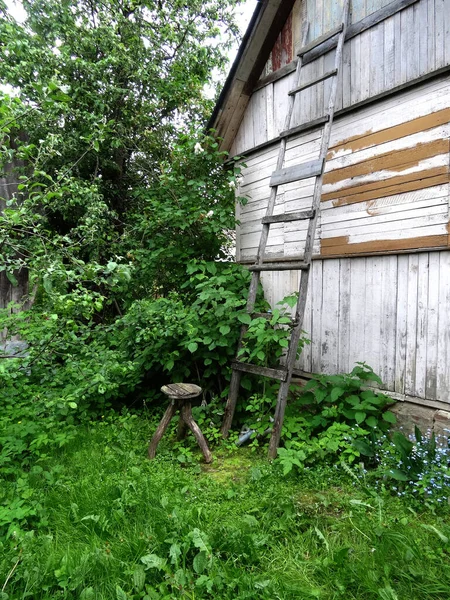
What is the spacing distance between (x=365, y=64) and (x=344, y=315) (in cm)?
262

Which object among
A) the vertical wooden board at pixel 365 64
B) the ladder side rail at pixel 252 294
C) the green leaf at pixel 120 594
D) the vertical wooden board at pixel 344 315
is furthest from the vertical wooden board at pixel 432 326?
the green leaf at pixel 120 594

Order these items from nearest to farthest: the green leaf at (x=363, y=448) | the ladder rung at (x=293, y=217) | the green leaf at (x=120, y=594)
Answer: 1. the green leaf at (x=120, y=594)
2. the green leaf at (x=363, y=448)
3. the ladder rung at (x=293, y=217)

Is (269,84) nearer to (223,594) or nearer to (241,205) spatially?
(241,205)

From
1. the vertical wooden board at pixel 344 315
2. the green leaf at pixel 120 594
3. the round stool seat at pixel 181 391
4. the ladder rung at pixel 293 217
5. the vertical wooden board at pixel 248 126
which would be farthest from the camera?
the vertical wooden board at pixel 248 126

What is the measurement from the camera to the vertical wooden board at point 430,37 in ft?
11.3

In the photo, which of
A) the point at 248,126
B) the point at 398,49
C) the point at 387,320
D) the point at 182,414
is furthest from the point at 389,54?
the point at 182,414

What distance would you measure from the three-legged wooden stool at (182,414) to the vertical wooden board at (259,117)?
11.7 feet

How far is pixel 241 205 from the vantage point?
5672mm

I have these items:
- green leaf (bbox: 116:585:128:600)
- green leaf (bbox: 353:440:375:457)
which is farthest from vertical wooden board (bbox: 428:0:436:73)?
green leaf (bbox: 116:585:128:600)

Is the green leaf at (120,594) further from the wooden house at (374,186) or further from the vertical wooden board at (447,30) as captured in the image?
the vertical wooden board at (447,30)

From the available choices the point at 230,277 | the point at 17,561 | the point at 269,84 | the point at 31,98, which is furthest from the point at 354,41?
the point at 17,561

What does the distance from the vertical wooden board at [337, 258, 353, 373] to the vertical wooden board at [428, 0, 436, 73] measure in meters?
1.88

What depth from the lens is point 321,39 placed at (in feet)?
14.2

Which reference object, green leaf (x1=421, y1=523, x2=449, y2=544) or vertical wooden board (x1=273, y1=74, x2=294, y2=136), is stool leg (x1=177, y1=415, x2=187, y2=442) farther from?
vertical wooden board (x1=273, y1=74, x2=294, y2=136)
